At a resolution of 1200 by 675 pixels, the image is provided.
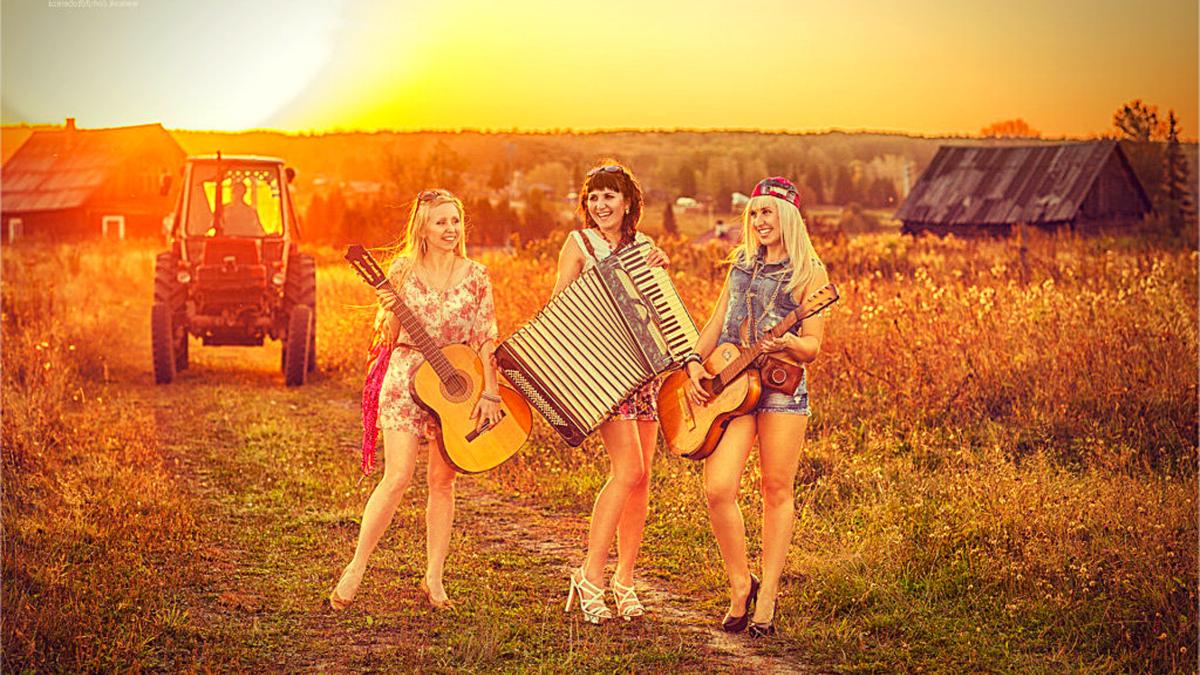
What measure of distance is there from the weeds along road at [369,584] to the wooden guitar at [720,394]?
0.95 metres

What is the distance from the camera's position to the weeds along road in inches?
219

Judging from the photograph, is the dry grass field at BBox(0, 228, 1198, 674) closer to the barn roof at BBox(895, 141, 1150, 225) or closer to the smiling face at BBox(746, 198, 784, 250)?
the smiling face at BBox(746, 198, 784, 250)

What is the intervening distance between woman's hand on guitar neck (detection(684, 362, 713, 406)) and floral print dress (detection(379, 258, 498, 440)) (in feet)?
3.43

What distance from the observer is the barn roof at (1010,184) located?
42.6 metres

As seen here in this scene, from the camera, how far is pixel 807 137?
4301 inches

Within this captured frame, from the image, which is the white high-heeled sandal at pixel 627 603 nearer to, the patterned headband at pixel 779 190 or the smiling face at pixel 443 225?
the smiling face at pixel 443 225

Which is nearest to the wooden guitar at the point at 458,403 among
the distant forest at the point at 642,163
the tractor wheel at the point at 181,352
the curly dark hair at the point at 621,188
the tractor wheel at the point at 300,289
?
the curly dark hair at the point at 621,188

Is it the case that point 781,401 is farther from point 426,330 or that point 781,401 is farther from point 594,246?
point 426,330

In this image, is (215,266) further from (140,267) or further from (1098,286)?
(140,267)

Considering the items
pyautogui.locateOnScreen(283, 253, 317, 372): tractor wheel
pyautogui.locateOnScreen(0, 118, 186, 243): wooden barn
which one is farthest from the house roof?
pyautogui.locateOnScreen(283, 253, 317, 372): tractor wheel

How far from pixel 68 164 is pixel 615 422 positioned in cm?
5678

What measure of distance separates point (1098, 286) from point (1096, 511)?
312 inches

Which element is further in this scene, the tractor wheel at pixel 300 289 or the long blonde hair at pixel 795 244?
the tractor wheel at pixel 300 289

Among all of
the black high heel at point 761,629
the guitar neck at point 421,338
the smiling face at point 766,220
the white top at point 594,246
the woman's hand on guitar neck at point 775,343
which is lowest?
the black high heel at point 761,629
